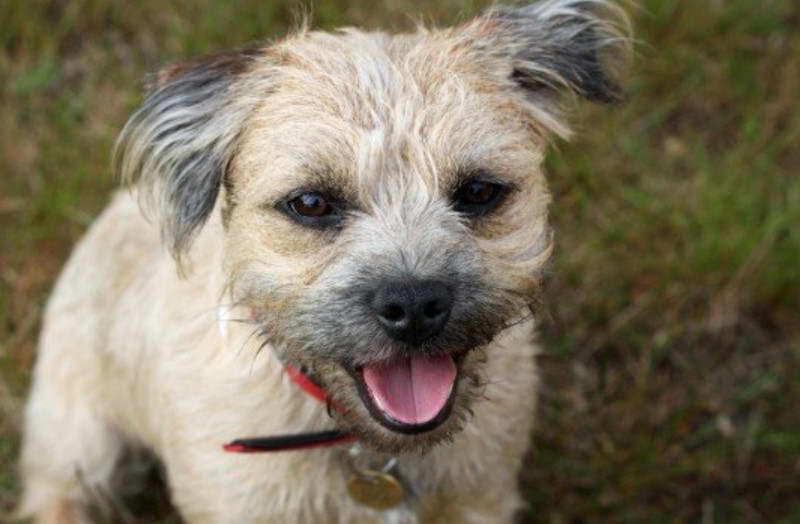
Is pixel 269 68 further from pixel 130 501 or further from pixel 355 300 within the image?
pixel 130 501

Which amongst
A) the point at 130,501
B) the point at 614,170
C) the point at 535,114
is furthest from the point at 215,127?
the point at 614,170

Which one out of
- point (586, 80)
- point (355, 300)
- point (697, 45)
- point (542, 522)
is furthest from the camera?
point (697, 45)

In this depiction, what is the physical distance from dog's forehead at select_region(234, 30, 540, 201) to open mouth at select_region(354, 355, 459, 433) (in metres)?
0.43

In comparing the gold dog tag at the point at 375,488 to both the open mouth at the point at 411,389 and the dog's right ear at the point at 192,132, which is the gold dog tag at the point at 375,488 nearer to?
the open mouth at the point at 411,389

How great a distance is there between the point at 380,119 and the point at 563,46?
25.9 inches

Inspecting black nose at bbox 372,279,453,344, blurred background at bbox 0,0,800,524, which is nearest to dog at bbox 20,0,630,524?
black nose at bbox 372,279,453,344

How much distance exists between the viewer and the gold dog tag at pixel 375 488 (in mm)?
3016

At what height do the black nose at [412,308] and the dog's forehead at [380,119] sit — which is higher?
the dog's forehead at [380,119]

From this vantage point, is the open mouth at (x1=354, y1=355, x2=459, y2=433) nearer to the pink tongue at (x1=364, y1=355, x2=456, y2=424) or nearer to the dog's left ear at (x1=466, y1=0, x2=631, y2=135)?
the pink tongue at (x1=364, y1=355, x2=456, y2=424)

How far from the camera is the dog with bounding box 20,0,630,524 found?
2592 mm

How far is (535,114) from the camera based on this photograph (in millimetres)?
2908

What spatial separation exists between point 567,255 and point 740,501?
1149mm

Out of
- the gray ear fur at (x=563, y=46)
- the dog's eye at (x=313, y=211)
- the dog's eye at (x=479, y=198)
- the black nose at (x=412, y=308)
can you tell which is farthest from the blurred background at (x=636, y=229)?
the black nose at (x=412, y=308)

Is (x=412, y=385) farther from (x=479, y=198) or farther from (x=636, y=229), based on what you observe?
(x=636, y=229)
